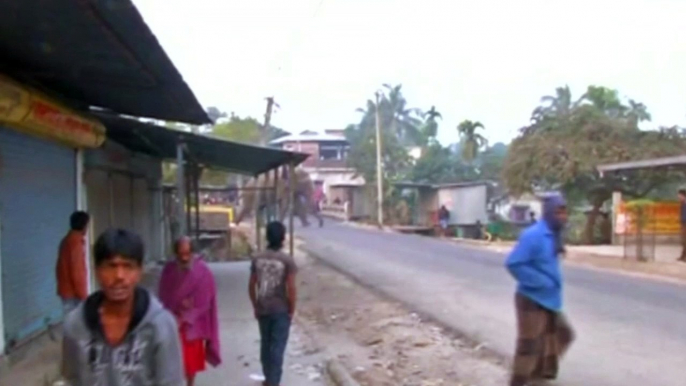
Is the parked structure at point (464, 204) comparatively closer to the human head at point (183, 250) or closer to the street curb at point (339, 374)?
the street curb at point (339, 374)

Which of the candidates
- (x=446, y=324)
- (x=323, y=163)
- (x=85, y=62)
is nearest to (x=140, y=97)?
(x=85, y=62)

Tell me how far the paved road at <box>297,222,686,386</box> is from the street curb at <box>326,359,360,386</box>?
194 centimetres

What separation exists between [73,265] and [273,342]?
2.26m

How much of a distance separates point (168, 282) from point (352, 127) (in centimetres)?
9902

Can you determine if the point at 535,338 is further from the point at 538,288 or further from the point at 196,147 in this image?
the point at 196,147

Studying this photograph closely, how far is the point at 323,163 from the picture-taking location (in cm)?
9175

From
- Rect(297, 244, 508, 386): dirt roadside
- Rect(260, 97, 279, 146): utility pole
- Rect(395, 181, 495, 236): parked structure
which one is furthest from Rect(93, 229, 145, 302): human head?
Rect(395, 181, 495, 236): parked structure

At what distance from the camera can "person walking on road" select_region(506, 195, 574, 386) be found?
26.2 feet

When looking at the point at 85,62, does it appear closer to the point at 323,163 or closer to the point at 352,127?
the point at 323,163

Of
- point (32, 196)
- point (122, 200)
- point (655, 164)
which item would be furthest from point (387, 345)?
point (655, 164)

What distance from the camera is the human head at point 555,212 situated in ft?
26.2

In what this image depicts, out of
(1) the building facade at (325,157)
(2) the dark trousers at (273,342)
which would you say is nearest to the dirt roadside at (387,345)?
(2) the dark trousers at (273,342)

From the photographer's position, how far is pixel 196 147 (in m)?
18.0

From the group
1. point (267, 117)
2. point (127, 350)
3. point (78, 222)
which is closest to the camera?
point (127, 350)
